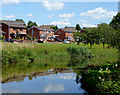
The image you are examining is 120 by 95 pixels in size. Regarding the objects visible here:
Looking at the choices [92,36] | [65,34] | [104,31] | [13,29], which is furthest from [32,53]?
[65,34]

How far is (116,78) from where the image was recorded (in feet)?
35.8

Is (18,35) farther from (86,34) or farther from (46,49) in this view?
(46,49)

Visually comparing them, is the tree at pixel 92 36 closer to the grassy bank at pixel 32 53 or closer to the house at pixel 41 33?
the grassy bank at pixel 32 53

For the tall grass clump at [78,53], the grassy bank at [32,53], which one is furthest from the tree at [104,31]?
the grassy bank at [32,53]

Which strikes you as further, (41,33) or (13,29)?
(41,33)

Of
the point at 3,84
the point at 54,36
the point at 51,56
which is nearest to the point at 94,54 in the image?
the point at 51,56

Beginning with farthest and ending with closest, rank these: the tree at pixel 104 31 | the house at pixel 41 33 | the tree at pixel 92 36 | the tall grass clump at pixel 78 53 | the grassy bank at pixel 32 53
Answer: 1. the house at pixel 41 33
2. the tree at pixel 104 31
3. the tree at pixel 92 36
4. the tall grass clump at pixel 78 53
5. the grassy bank at pixel 32 53

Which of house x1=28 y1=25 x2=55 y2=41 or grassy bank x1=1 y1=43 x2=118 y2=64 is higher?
house x1=28 y1=25 x2=55 y2=41

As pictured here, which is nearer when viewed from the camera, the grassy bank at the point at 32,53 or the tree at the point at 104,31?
the grassy bank at the point at 32,53

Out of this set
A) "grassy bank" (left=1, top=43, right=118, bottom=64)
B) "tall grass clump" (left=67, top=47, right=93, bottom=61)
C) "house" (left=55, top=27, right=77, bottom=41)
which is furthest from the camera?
"house" (left=55, top=27, right=77, bottom=41)

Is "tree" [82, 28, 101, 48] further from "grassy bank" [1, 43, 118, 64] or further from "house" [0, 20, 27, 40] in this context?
"house" [0, 20, 27, 40]

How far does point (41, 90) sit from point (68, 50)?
2144 centimetres

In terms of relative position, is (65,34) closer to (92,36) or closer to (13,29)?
(13,29)

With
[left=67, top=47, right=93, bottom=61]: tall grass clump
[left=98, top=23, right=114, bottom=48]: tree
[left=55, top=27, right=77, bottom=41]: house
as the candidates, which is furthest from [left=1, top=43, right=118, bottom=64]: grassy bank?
[left=55, top=27, right=77, bottom=41]: house
